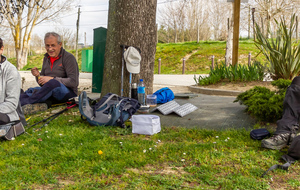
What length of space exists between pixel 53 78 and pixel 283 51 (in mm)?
4669

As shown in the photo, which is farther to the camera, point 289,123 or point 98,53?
point 98,53

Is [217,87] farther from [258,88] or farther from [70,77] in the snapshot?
[70,77]

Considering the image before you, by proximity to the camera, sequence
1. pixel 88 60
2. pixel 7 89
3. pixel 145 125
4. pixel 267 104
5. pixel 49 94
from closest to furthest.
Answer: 1. pixel 7 89
2. pixel 145 125
3. pixel 267 104
4. pixel 49 94
5. pixel 88 60

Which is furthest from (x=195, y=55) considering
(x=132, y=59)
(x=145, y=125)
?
(x=145, y=125)

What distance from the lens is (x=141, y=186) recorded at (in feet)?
8.47

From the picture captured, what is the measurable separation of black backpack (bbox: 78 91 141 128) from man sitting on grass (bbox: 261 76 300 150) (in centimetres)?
195

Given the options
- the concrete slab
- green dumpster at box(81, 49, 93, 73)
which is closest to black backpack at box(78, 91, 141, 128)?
the concrete slab

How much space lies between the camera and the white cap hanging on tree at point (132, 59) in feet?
17.6

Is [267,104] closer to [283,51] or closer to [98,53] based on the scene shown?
[283,51]

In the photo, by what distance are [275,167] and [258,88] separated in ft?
7.66

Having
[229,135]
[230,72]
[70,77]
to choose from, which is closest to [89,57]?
[230,72]

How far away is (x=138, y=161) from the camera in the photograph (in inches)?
123

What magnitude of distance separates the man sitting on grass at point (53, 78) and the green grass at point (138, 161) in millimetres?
1255

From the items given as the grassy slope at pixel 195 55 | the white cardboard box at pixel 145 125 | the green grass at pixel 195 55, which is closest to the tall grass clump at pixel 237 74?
the white cardboard box at pixel 145 125
